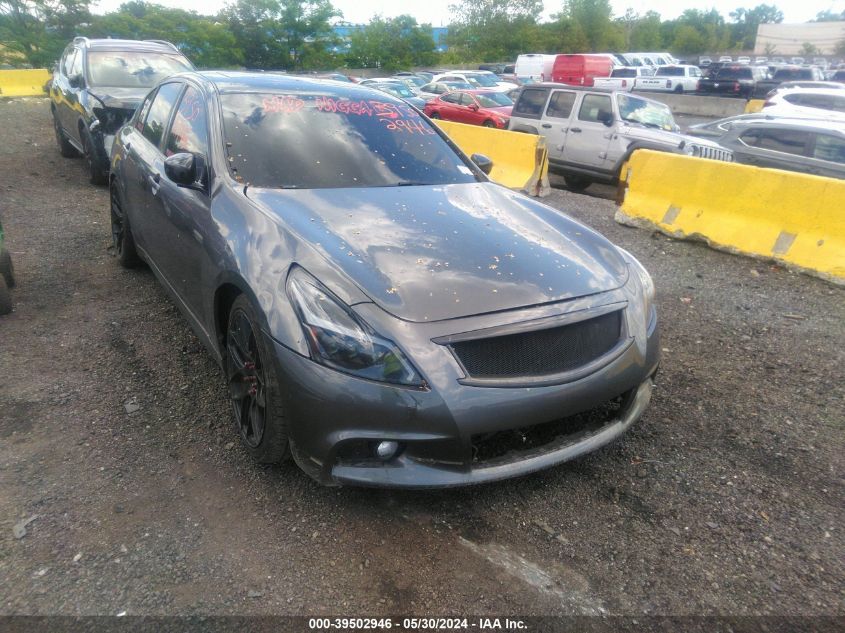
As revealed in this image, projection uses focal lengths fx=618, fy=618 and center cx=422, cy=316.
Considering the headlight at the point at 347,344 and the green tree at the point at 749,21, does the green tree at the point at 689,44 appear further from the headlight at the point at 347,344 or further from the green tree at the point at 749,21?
the headlight at the point at 347,344

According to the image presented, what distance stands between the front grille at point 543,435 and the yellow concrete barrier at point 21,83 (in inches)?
873

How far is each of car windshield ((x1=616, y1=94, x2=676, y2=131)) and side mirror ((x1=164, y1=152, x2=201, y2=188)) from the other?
9192mm

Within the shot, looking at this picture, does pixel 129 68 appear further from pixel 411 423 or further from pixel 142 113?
pixel 411 423

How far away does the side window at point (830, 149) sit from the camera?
333 inches

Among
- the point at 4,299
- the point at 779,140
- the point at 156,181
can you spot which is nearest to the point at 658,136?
the point at 779,140

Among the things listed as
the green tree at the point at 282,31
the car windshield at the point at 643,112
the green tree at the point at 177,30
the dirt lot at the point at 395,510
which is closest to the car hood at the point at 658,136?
the car windshield at the point at 643,112

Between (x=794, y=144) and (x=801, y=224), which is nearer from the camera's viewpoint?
(x=801, y=224)

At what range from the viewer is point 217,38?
41938 mm

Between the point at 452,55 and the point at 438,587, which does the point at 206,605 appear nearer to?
the point at 438,587

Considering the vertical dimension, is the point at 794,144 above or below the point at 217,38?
below

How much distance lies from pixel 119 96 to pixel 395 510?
7507 millimetres

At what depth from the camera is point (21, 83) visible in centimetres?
2019

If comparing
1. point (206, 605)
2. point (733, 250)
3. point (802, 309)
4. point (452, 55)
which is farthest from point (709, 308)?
point (452, 55)

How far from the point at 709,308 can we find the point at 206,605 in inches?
177
